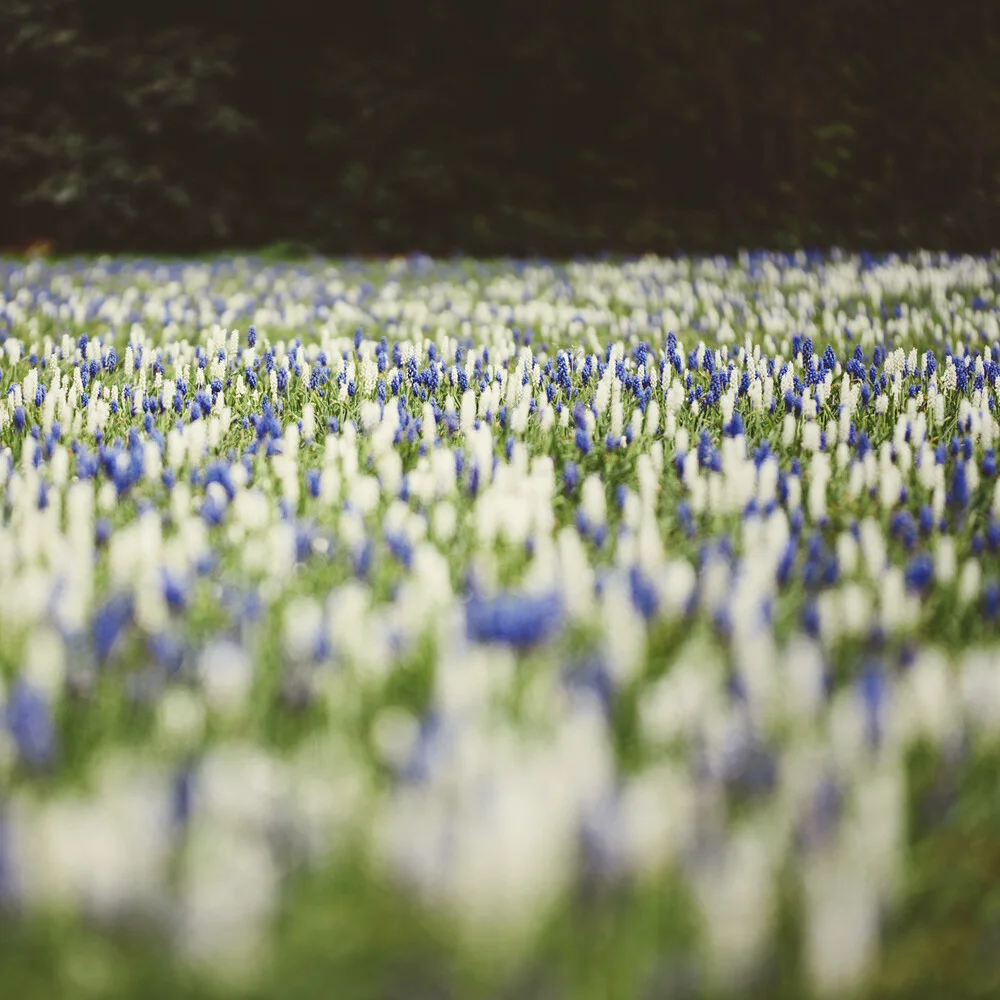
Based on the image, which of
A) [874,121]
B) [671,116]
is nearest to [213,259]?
[671,116]

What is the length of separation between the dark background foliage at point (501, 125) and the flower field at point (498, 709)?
466 inches

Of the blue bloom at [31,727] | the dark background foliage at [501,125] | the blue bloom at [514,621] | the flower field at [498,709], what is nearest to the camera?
the flower field at [498,709]

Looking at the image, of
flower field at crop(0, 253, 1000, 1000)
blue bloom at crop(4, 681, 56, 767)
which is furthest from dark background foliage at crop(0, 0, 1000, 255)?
blue bloom at crop(4, 681, 56, 767)

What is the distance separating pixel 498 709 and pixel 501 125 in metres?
16.2

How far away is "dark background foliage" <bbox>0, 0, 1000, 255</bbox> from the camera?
15562 mm

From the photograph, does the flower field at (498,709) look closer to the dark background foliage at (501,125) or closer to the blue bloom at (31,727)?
the blue bloom at (31,727)

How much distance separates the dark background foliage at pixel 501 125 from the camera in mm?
15562

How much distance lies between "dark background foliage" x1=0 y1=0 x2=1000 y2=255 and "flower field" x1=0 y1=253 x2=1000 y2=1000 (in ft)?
38.8

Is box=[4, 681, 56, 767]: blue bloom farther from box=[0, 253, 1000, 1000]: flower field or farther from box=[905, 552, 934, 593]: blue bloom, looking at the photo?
box=[905, 552, 934, 593]: blue bloom

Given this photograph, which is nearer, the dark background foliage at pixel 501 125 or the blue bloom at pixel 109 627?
the blue bloom at pixel 109 627

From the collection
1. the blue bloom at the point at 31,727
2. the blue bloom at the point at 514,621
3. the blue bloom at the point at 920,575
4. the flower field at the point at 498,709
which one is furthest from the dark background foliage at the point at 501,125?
the blue bloom at the point at 31,727

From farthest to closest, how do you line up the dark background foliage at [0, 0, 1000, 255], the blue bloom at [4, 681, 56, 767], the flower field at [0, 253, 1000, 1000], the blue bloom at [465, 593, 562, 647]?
the dark background foliage at [0, 0, 1000, 255]
the blue bloom at [465, 593, 562, 647]
the blue bloom at [4, 681, 56, 767]
the flower field at [0, 253, 1000, 1000]

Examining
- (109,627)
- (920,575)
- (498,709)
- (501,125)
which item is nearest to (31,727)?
(109,627)

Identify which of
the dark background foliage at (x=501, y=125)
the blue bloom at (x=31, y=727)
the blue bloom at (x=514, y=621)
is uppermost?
the dark background foliage at (x=501, y=125)
